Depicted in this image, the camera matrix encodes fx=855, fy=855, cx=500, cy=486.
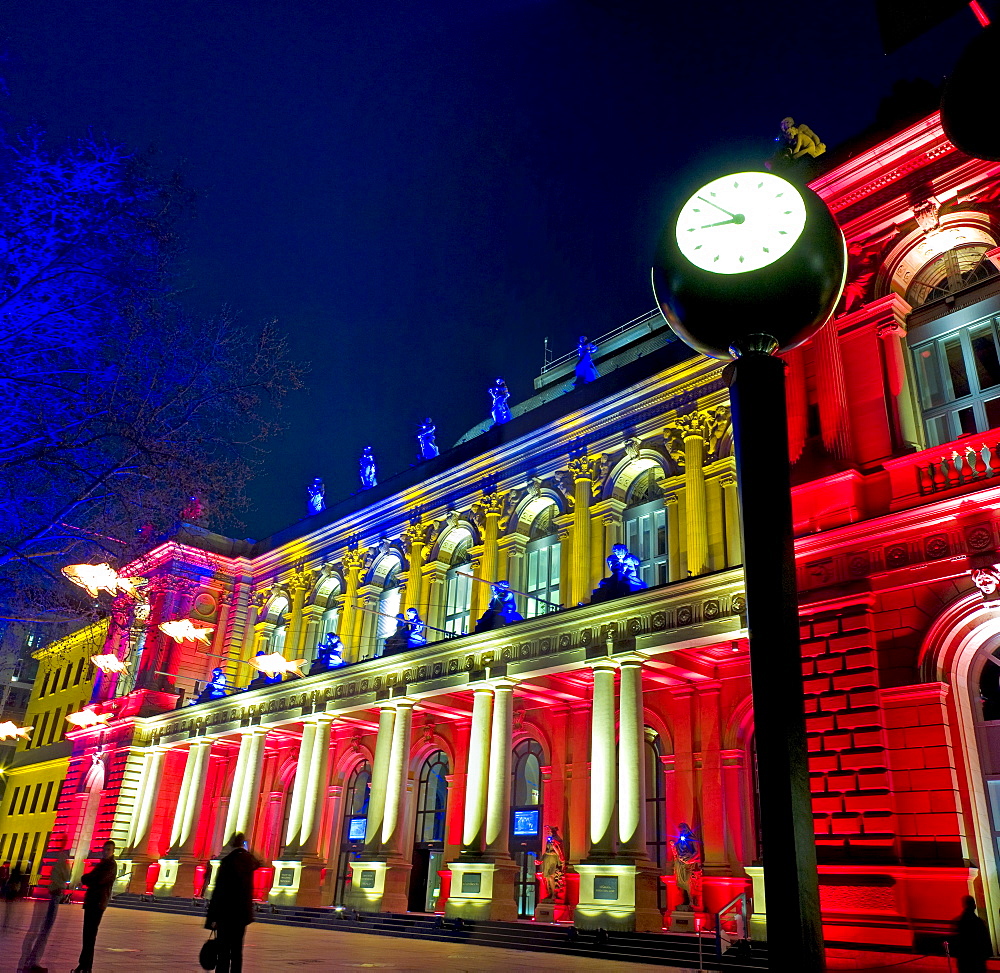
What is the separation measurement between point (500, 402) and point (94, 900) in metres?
21.9

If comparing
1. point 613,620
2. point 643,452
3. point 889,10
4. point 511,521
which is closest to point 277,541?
point 511,521

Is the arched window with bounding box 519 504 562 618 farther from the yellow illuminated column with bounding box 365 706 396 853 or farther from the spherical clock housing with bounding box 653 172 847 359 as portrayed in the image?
the spherical clock housing with bounding box 653 172 847 359

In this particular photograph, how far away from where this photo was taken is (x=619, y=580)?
1861cm

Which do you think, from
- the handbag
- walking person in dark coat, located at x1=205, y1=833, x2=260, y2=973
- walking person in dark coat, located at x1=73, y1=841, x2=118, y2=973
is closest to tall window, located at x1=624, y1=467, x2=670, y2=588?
walking person in dark coat, located at x1=73, y1=841, x2=118, y2=973

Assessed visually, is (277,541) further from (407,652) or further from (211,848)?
(407,652)

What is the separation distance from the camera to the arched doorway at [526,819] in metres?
21.3

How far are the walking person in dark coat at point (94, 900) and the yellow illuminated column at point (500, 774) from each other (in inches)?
428

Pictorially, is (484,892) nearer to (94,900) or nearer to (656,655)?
(656,655)

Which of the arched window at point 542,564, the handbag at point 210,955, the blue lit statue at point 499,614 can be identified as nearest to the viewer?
the handbag at point 210,955

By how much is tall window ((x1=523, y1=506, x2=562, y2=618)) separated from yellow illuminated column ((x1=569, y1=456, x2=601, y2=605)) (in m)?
1.04

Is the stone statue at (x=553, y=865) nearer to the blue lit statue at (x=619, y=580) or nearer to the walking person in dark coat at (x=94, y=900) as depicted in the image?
the blue lit statue at (x=619, y=580)

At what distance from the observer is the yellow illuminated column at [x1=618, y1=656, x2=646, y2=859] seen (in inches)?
644

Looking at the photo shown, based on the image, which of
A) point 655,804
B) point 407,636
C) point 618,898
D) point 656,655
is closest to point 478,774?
point 655,804

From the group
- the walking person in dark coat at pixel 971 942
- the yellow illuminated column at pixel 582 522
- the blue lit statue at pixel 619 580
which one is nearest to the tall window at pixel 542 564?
the yellow illuminated column at pixel 582 522
